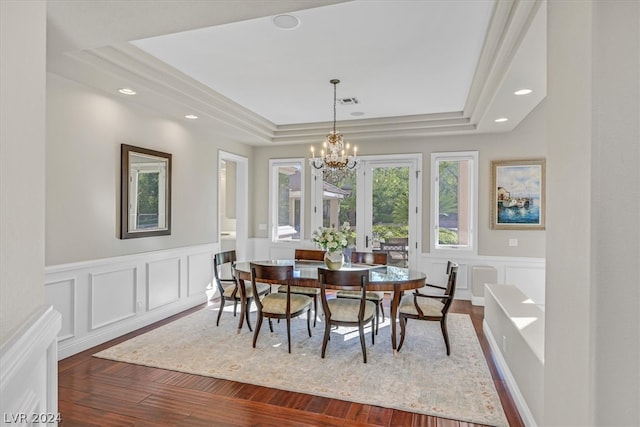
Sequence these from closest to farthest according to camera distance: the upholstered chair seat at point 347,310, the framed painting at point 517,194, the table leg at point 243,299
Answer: the upholstered chair seat at point 347,310 < the table leg at point 243,299 < the framed painting at point 517,194

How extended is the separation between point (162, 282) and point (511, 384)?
4015mm

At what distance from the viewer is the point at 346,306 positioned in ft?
11.4

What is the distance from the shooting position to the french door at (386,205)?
590cm

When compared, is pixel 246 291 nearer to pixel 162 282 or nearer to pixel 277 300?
pixel 277 300

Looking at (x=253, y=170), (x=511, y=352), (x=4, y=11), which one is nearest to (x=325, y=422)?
(x=511, y=352)

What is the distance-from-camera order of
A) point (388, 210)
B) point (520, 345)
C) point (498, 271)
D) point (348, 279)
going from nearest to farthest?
point (520, 345) < point (348, 279) < point (498, 271) < point (388, 210)

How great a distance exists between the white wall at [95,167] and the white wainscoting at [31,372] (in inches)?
106

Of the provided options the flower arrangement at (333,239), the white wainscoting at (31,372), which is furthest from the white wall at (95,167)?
the white wainscoting at (31,372)

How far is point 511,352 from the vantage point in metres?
2.83

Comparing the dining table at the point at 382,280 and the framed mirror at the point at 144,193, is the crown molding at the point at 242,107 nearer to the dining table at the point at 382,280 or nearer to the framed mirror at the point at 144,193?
the framed mirror at the point at 144,193

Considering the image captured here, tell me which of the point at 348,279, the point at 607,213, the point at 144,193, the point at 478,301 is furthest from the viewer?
the point at 478,301

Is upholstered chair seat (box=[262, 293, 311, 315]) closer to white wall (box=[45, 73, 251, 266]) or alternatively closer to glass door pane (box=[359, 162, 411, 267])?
white wall (box=[45, 73, 251, 266])

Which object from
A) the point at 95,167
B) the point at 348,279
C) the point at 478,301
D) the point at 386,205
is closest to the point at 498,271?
the point at 478,301

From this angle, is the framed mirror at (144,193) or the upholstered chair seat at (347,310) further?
the framed mirror at (144,193)
